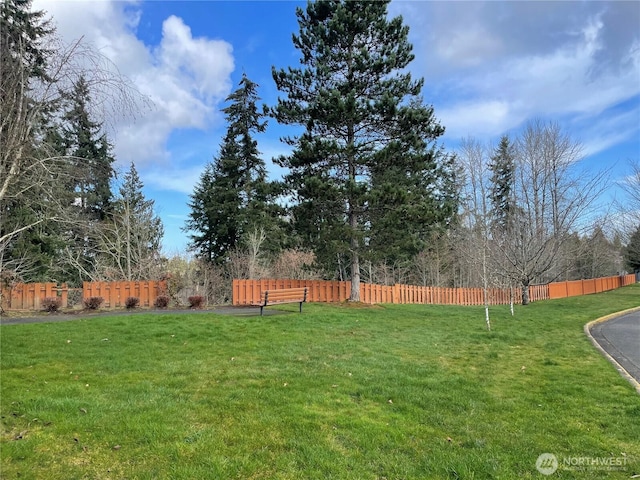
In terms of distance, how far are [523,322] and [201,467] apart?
1238cm

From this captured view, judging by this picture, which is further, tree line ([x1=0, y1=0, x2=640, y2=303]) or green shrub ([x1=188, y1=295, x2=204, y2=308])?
green shrub ([x1=188, y1=295, x2=204, y2=308])

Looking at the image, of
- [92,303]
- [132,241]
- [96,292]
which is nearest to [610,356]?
[92,303]

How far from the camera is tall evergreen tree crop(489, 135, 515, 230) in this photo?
30.6 metres

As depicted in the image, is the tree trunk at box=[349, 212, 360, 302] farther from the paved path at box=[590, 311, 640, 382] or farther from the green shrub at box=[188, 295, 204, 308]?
the paved path at box=[590, 311, 640, 382]

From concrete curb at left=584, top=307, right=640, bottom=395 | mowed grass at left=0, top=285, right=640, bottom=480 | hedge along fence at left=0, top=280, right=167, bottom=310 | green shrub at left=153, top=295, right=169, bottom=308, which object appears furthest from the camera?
hedge along fence at left=0, top=280, right=167, bottom=310

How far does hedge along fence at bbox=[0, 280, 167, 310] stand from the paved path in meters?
15.6

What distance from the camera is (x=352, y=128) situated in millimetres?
17109

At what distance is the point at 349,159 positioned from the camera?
1673 centimetres

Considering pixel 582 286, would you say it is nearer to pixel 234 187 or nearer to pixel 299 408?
pixel 234 187

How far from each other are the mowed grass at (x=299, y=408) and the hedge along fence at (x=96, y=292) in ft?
30.0

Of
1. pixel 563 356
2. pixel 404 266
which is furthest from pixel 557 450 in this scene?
Result: pixel 404 266

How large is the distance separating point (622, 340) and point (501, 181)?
92.8 ft

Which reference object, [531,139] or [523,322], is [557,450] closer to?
[523,322]

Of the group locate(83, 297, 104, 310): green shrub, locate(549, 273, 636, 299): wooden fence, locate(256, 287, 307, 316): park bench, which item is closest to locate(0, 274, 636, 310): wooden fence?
locate(83, 297, 104, 310): green shrub
